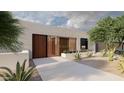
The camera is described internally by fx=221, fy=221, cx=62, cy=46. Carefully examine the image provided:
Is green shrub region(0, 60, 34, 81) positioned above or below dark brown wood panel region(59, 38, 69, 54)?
below

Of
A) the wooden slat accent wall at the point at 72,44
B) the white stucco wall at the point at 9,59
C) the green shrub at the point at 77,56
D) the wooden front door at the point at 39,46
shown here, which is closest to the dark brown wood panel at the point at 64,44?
the wooden slat accent wall at the point at 72,44

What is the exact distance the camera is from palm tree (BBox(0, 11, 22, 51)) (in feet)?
17.2

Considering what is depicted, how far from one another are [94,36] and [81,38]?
22.7 inches

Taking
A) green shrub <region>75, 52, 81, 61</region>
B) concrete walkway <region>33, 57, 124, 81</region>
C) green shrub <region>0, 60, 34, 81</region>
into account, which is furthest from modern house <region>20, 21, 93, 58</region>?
green shrub <region>0, 60, 34, 81</region>

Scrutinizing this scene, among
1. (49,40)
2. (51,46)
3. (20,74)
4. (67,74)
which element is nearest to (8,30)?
(20,74)

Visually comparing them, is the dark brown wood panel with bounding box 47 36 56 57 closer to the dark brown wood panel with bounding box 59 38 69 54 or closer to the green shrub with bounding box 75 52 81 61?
the dark brown wood panel with bounding box 59 38 69 54

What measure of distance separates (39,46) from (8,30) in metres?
6.08

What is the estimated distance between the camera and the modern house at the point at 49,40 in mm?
9555

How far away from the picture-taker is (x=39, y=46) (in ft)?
37.2

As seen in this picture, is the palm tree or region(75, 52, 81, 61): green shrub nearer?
the palm tree

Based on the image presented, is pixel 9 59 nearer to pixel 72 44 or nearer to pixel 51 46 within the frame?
pixel 72 44

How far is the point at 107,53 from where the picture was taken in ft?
32.3
